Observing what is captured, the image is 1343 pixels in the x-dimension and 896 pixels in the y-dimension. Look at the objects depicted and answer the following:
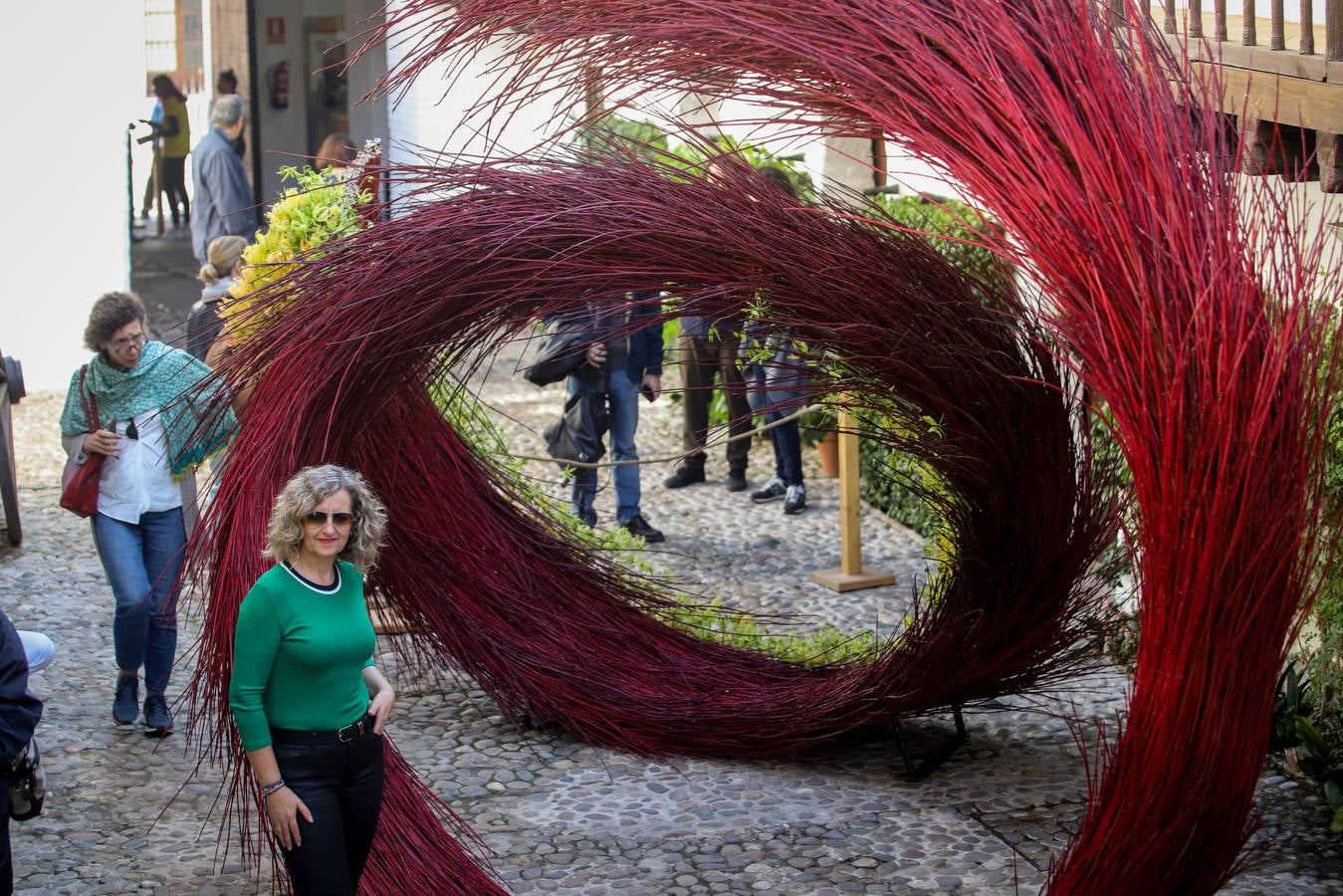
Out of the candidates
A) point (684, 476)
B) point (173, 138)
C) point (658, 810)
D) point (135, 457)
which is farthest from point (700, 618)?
point (173, 138)

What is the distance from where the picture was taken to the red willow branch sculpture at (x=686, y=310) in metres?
4.36

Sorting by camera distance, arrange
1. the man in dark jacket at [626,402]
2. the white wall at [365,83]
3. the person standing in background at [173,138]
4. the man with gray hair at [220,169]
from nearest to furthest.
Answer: the man in dark jacket at [626,402] → the man with gray hair at [220,169] → the person standing in background at [173,138] → the white wall at [365,83]

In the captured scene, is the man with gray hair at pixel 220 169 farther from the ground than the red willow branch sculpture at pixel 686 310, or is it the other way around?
the man with gray hair at pixel 220 169

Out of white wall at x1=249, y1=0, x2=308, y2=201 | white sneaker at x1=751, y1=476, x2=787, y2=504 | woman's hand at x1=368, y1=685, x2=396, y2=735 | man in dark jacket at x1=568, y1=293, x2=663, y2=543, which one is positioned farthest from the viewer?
white wall at x1=249, y1=0, x2=308, y2=201

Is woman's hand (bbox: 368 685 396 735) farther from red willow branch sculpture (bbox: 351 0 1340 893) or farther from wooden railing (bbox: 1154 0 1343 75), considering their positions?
wooden railing (bbox: 1154 0 1343 75)

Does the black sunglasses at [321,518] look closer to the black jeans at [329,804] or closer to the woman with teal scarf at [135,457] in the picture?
the black jeans at [329,804]

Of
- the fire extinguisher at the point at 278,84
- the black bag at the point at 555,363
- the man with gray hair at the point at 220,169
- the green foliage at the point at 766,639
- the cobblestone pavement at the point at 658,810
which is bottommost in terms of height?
the cobblestone pavement at the point at 658,810

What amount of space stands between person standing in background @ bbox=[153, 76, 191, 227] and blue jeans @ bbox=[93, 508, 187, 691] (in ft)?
30.7

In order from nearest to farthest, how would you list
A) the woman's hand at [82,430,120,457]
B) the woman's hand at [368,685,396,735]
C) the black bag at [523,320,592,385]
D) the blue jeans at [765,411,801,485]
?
the woman's hand at [368,685,396,735] → the woman's hand at [82,430,120,457] → the black bag at [523,320,592,385] → the blue jeans at [765,411,801,485]

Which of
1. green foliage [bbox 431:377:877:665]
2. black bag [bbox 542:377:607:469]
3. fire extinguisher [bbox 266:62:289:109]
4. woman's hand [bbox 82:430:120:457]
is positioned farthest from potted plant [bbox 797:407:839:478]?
fire extinguisher [bbox 266:62:289:109]

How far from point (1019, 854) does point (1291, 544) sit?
1703 millimetres

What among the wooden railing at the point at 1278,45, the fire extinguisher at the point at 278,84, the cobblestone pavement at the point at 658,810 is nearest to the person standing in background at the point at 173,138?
the fire extinguisher at the point at 278,84

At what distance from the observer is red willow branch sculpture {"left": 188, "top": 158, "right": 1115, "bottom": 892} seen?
4.36 metres

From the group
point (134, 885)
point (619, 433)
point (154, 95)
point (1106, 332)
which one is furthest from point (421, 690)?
point (154, 95)
